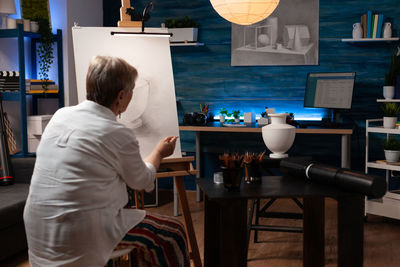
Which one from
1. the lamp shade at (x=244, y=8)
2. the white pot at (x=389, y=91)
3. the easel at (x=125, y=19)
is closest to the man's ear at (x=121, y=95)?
the easel at (x=125, y=19)

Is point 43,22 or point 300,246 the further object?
point 43,22

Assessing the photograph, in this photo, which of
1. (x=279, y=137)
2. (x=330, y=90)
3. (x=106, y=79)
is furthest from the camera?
(x=330, y=90)

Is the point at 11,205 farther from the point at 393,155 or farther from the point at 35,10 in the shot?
the point at 393,155

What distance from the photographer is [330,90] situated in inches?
165

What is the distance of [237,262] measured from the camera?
195cm

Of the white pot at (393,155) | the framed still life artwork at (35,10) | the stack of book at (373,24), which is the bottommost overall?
the white pot at (393,155)

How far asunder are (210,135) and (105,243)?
3.33m

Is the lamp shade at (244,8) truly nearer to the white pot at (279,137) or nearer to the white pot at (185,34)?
the white pot at (279,137)

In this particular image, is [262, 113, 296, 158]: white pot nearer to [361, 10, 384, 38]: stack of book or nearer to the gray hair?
the gray hair

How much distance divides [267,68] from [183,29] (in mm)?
972

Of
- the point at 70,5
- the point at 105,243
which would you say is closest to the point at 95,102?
the point at 105,243

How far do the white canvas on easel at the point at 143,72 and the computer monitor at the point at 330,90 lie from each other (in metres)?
1.86

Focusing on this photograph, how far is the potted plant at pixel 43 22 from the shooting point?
4.16 metres

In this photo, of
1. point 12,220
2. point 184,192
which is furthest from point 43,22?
point 184,192
